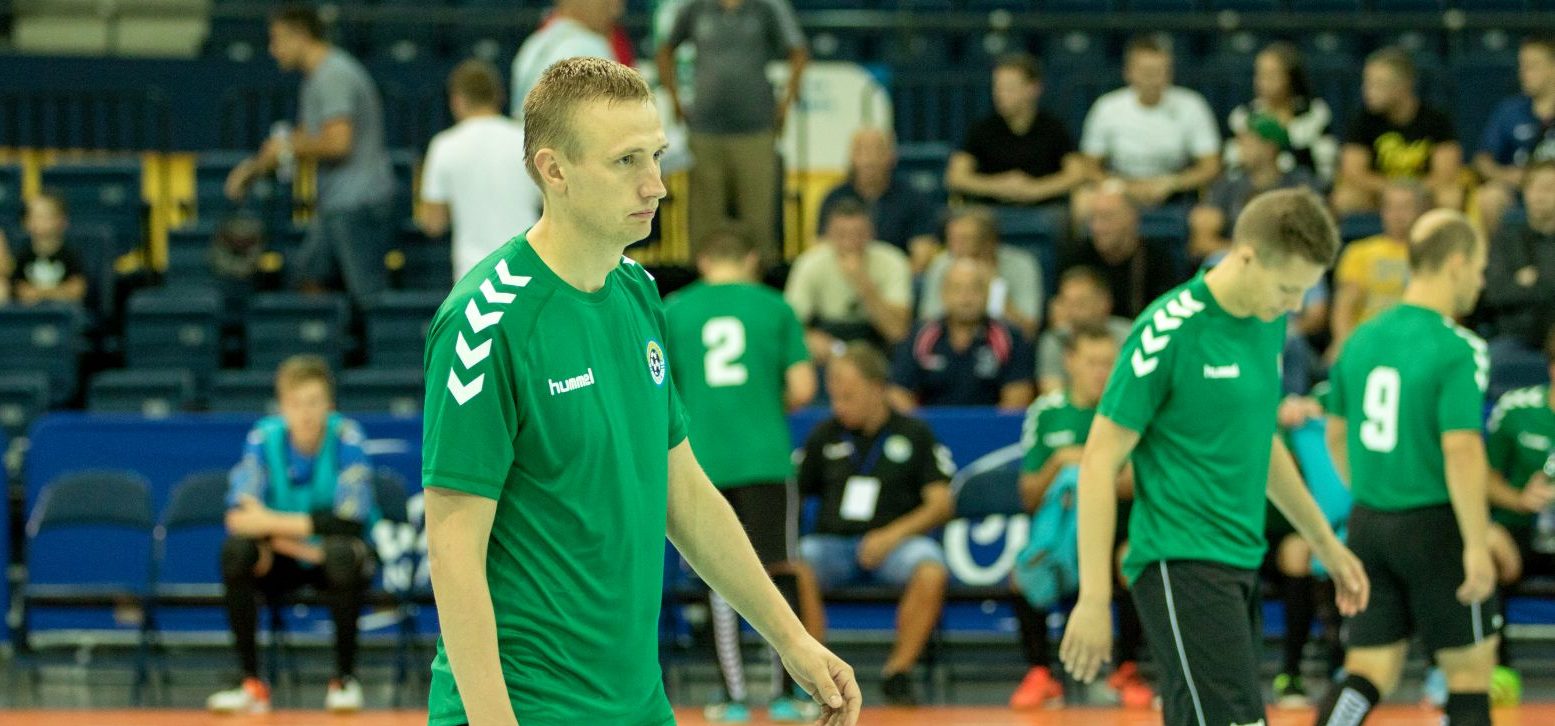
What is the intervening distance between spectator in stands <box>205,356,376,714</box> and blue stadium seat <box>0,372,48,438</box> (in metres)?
2.23

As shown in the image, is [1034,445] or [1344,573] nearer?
[1344,573]

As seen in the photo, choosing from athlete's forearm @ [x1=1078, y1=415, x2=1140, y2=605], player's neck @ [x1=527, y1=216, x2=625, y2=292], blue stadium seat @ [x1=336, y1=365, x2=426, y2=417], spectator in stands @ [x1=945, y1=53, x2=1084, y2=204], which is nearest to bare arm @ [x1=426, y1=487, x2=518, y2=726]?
player's neck @ [x1=527, y1=216, x2=625, y2=292]

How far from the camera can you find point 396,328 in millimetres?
11961

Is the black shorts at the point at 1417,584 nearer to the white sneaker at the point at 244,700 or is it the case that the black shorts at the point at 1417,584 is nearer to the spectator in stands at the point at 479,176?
the white sneaker at the point at 244,700

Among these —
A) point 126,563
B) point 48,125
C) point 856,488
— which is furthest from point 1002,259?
point 48,125

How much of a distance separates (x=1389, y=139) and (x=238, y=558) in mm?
7264

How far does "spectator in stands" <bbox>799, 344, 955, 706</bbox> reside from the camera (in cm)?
974

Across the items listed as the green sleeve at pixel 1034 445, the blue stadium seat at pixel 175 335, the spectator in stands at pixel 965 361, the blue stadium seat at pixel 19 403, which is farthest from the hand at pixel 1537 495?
the blue stadium seat at pixel 19 403

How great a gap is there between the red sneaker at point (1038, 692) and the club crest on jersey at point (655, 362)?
619 cm

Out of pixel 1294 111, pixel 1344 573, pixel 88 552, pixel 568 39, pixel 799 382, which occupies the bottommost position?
pixel 88 552

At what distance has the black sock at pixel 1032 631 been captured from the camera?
955 cm

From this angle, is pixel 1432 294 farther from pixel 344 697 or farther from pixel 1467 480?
pixel 344 697

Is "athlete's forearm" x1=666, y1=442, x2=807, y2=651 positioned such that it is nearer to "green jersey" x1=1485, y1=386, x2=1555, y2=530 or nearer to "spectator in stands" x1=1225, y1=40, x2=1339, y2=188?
"green jersey" x1=1485, y1=386, x2=1555, y2=530

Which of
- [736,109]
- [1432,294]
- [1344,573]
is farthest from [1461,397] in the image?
[736,109]
